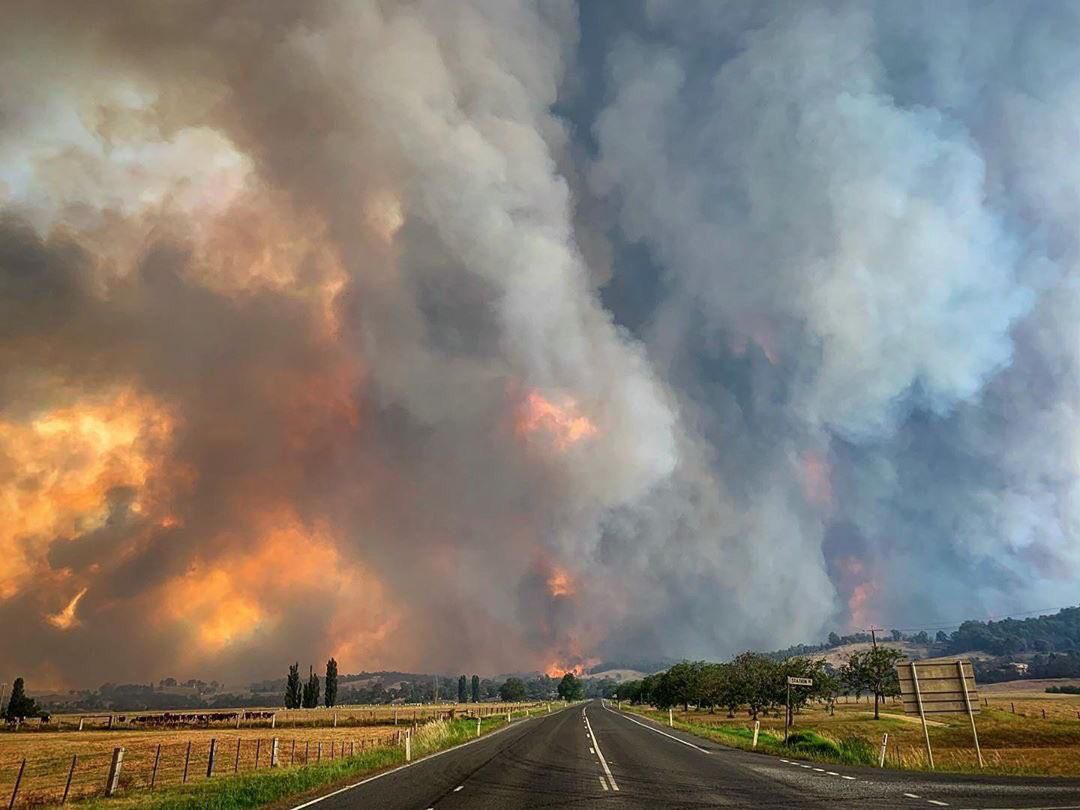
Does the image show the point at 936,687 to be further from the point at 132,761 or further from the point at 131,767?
the point at 132,761

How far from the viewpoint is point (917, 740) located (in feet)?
206

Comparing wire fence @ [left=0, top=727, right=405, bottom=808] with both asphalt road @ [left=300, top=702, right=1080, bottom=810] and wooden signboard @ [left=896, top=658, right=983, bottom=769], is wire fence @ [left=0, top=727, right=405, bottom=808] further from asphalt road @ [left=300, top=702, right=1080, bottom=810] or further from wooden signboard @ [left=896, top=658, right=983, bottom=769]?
wooden signboard @ [left=896, top=658, right=983, bottom=769]

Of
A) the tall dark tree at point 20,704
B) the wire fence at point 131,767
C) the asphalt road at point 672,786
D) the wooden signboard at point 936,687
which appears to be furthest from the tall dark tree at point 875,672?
the tall dark tree at point 20,704

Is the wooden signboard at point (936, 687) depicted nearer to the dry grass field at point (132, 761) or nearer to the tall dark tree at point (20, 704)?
the dry grass field at point (132, 761)

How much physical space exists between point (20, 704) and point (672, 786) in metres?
198

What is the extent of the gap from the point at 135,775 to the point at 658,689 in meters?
151

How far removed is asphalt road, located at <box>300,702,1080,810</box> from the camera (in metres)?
17.2

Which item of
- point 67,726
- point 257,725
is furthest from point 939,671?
point 67,726

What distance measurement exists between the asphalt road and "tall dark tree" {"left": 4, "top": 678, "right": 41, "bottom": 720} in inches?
7023

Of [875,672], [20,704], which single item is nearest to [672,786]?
[875,672]

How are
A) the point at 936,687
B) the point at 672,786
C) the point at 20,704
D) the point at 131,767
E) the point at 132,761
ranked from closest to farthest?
the point at 672,786 → the point at 936,687 → the point at 131,767 → the point at 132,761 → the point at 20,704

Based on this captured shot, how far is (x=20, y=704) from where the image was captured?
509 feet

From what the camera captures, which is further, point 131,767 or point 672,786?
point 131,767

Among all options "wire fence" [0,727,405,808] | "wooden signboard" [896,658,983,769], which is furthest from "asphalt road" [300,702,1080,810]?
"wire fence" [0,727,405,808]
